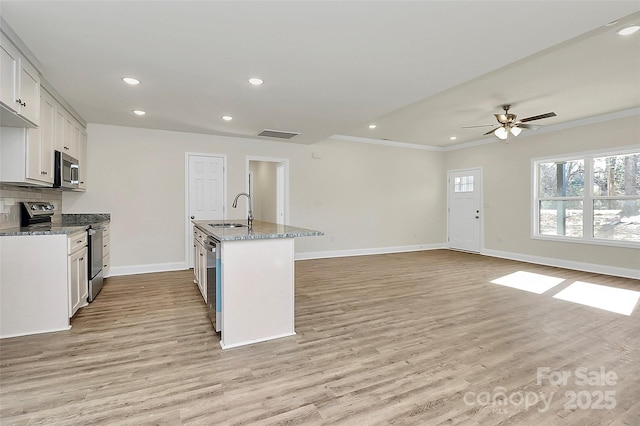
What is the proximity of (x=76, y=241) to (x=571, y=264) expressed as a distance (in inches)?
295

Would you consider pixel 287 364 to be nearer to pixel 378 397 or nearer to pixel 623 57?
pixel 378 397

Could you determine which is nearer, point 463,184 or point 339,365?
point 339,365

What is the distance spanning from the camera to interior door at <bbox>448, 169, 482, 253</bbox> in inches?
289

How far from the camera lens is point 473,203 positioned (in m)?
7.45

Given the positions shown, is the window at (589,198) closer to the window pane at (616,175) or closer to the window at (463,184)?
the window pane at (616,175)

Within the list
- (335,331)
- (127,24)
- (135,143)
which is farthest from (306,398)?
(135,143)

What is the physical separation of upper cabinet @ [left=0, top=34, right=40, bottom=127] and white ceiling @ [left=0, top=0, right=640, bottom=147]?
0.15 metres

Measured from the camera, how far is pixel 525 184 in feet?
20.8

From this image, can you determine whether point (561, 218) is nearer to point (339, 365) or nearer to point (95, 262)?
point (339, 365)

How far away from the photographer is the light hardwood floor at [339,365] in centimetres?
176

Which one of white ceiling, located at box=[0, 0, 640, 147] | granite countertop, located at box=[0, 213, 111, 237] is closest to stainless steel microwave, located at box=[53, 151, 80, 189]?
granite countertop, located at box=[0, 213, 111, 237]

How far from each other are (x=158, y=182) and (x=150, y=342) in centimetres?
344

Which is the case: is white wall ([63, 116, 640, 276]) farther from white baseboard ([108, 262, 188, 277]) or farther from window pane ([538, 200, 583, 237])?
window pane ([538, 200, 583, 237])

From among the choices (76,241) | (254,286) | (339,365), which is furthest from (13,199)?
(339,365)
